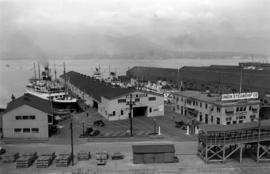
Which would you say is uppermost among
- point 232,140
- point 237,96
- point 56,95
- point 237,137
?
point 237,96

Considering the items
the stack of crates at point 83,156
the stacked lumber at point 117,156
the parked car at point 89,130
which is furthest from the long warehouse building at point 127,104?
the stack of crates at point 83,156

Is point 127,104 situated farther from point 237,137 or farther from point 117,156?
point 237,137

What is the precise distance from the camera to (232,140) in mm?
30359

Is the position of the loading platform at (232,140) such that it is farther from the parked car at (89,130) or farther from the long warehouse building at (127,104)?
the long warehouse building at (127,104)

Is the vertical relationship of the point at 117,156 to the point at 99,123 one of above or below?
below

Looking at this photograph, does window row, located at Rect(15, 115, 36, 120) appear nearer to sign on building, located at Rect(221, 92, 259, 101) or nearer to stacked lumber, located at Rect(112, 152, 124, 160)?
stacked lumber, located at Rect(112, 152, 124, 160)

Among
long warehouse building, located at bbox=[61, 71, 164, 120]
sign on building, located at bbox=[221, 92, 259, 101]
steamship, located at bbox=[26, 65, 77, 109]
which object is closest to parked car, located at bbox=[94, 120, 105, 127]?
long warehouse building, located at bbox=[61, 71, 164, 120]

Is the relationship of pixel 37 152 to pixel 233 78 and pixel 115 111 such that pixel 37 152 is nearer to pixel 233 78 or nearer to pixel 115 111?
pixel 115 111

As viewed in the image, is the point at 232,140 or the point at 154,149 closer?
the point at 154,149

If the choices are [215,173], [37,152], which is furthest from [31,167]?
[215,173]

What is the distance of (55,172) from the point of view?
27125 mm

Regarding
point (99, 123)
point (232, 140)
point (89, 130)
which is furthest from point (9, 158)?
point (232, 140)

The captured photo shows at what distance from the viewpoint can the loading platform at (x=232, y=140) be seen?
29906 millimetres

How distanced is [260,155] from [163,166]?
11.2m
